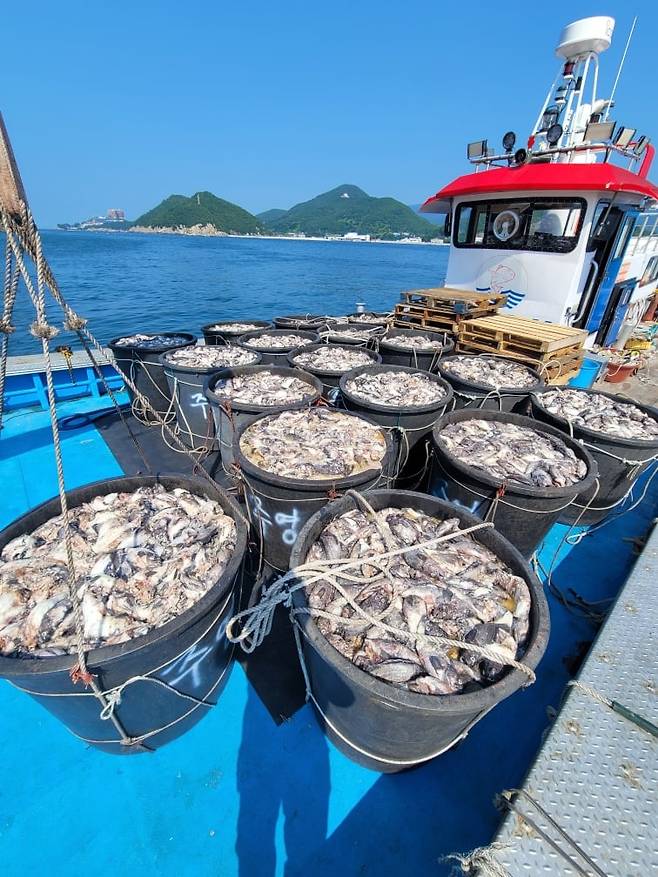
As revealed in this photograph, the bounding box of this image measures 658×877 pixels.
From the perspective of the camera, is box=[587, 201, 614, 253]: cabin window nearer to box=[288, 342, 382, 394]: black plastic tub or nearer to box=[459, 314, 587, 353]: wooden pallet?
box=[459, 314, 587, 353]: wooden pallet

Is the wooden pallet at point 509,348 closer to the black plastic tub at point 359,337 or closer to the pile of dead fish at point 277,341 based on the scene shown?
the black plastic tub at point 359,337

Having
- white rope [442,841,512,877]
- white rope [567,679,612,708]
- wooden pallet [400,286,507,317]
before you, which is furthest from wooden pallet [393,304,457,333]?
white rope [442,841,512,877]

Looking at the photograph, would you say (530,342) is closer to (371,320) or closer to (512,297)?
(512,297)

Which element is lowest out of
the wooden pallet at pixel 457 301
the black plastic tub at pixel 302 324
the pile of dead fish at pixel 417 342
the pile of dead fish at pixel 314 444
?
the pile of dead fish at pixel 314 444

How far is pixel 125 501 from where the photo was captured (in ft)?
10.5

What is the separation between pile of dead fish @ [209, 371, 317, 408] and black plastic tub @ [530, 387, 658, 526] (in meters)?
3.43

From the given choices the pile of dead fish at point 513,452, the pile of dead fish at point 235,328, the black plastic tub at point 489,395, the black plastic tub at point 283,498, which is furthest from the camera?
the pile of dead fish at point 235,328

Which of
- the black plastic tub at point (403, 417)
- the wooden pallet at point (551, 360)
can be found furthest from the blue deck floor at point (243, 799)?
the wooden pallet at point (551, 360)

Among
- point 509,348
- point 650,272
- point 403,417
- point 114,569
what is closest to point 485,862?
point 114,569

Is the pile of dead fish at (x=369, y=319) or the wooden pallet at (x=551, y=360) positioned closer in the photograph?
the wooden pallet at (x=551, y=360)

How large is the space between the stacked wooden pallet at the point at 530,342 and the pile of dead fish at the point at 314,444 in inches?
159

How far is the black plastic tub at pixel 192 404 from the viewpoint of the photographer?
600 cm

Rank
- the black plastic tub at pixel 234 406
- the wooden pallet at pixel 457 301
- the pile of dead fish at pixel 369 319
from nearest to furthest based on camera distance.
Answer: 1. the black plastic tub at pixel 234 406
2. the wooden pallet at pixel 457 301
3. the pile of dead fish at pixel 369 319

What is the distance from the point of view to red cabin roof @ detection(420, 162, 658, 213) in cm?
742
